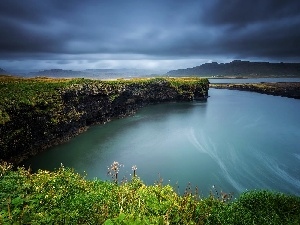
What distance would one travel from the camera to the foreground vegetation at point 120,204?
14203 millimetres

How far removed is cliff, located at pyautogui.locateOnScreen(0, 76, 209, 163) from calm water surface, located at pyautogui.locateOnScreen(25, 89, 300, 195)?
9.59 feet

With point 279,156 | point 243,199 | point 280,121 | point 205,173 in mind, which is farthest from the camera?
point 280,121

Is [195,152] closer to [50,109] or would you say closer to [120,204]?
[50,109]

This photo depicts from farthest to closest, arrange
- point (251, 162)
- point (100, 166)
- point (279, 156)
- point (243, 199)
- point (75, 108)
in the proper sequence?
point (75, 108)
point (279, 156)
point (251, 162)
point (100, 166)
point (243, 199)

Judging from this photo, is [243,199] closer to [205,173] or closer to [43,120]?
[205,173]

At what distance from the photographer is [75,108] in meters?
61.5

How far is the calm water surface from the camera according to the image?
3644cm

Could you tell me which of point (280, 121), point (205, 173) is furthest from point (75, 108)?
point (280, 121)

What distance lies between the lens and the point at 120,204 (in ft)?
51.8

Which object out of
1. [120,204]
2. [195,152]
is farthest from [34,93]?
[120,204]

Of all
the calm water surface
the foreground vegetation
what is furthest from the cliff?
the foreground vegetation

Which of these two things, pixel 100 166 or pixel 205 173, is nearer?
pixel 205 173

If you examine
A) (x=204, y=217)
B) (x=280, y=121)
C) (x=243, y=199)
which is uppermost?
(x=204, y=217)

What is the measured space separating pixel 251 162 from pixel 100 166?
24535 millimetres
